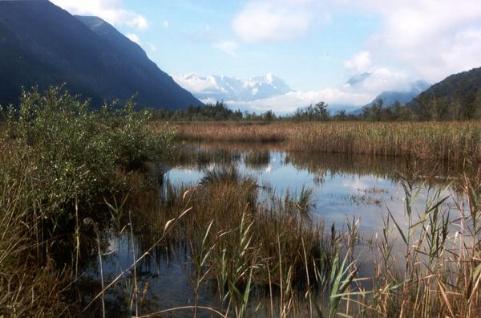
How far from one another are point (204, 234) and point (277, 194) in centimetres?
557

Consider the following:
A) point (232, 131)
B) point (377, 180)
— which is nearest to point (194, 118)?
point (232, 131)

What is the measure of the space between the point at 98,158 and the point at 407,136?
58.3 feet

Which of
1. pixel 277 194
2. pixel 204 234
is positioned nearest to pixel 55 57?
pixel 277 194

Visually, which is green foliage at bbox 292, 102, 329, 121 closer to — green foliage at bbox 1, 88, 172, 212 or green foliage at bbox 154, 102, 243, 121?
green foliage at bbox 154, 102, 243, 121

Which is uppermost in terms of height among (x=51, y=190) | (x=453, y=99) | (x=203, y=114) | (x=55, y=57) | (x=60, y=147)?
(x=55, y=57)

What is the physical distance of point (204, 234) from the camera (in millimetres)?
6973

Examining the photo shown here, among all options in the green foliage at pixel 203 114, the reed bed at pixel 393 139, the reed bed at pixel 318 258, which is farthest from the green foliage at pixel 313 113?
the reed bed at pixel 318 258

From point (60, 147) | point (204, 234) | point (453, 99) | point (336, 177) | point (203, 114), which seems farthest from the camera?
point (453, 99)

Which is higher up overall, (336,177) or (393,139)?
(393,139)

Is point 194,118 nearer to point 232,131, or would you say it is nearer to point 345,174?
point 232,131

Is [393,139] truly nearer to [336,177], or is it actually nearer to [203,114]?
[336,177]

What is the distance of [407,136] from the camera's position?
910 inches

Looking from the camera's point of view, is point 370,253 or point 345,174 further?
point 345,174

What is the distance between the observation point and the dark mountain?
53.6m
